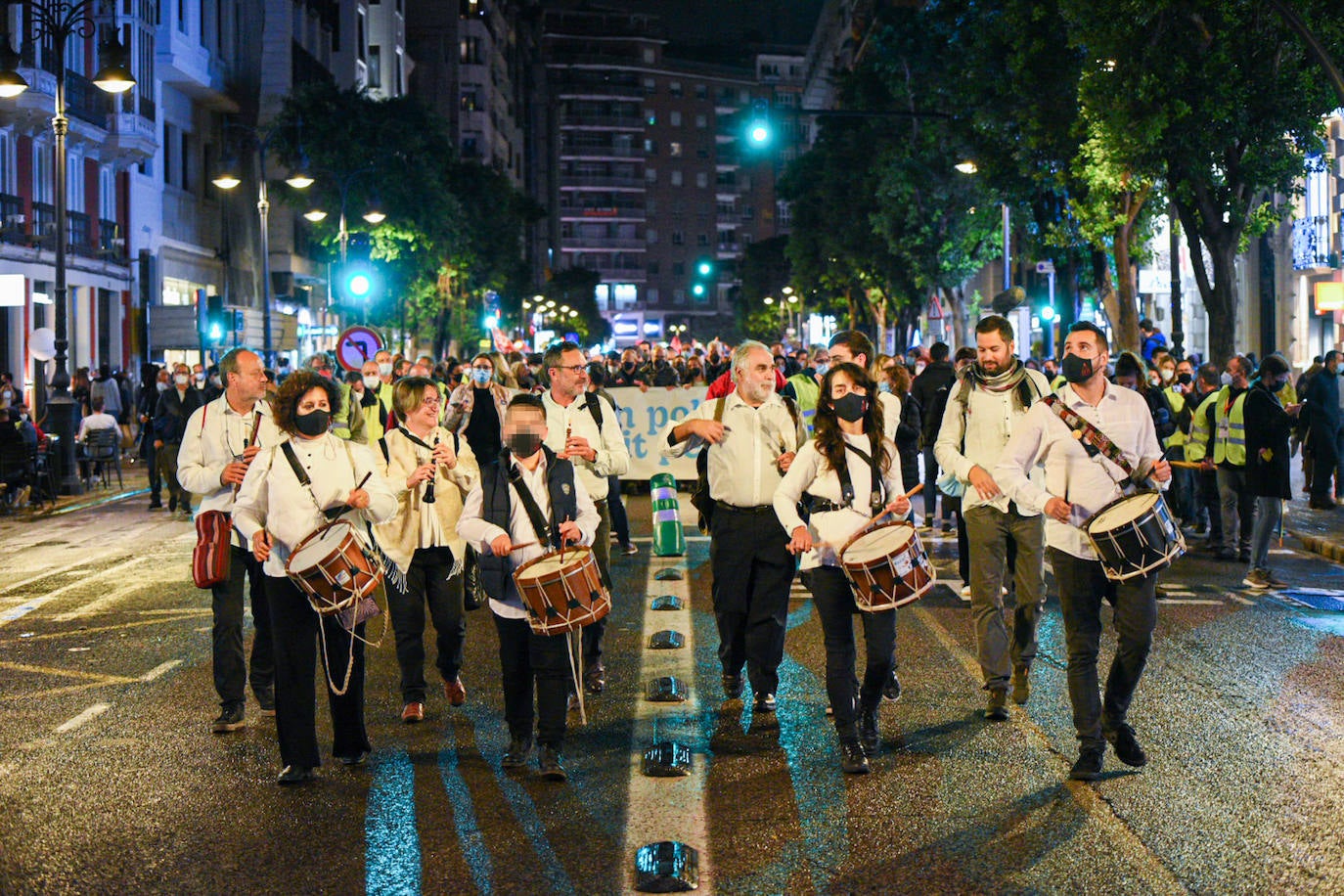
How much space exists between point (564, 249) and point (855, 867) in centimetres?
16802

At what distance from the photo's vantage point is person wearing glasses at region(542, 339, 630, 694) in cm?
879

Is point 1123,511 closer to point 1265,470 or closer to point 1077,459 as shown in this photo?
point 1077,459

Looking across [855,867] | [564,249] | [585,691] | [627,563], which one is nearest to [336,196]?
[627,563]

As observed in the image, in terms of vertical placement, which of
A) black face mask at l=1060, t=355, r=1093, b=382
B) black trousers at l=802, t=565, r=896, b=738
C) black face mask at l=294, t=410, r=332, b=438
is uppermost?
black face mask at l=1060, t=355, r=1093, b=382

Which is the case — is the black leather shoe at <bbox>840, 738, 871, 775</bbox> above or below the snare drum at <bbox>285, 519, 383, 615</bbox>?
below

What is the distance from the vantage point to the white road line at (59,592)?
1228cm

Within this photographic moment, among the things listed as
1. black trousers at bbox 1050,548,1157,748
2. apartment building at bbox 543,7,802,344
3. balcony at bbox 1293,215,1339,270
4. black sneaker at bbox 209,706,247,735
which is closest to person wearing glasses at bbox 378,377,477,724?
black sneaker at bbox 209,706,247,735

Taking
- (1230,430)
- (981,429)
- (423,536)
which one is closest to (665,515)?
(423,536)

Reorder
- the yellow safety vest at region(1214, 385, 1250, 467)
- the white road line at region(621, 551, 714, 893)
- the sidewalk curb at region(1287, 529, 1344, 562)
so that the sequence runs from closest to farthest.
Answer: the white road line at region(621, 551, 714, 893) → the yellow safety vest at region(1214, 385, 1250, 467) → the sidewalk curb at region(1287, 529, 1344, 562)

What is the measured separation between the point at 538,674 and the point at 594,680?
2.06 m

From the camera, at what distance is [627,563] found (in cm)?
1488

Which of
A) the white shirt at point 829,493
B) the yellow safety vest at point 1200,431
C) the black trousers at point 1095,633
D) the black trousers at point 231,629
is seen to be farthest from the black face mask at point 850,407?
the yellow safety vest at point 1200,431

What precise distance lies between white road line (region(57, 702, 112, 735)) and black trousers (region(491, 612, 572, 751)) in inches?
99.4

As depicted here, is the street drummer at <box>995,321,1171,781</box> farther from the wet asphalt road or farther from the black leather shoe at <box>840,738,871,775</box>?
the black leather shoe at <box>840,738,871,775</box>
